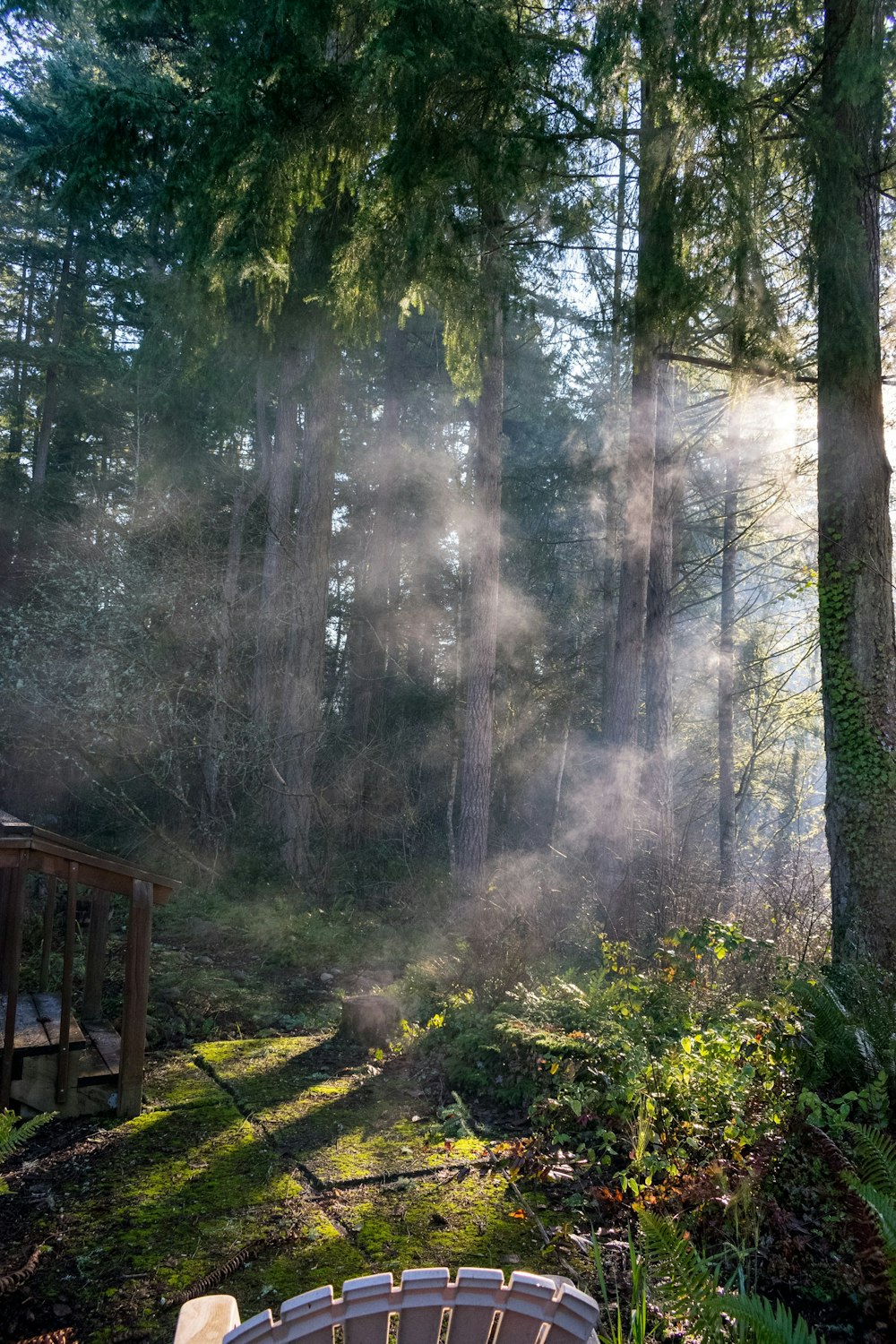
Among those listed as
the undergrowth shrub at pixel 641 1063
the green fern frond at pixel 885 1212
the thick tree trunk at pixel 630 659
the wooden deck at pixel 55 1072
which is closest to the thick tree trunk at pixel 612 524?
the thick tree trunk at pixel 630 659

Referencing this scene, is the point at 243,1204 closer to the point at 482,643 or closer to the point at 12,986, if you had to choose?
the point at 12,986

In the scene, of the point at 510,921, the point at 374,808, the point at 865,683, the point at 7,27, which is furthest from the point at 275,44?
the point at 7,27

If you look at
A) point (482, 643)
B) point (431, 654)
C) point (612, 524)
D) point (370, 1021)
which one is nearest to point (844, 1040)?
point (370, 1021)

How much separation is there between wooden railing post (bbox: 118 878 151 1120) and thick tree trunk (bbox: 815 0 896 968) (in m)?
4.59

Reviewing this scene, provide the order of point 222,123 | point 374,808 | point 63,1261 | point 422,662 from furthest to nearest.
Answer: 1. point 422,662
2. point 374,808
3. point 222,123
4. point 63,1261

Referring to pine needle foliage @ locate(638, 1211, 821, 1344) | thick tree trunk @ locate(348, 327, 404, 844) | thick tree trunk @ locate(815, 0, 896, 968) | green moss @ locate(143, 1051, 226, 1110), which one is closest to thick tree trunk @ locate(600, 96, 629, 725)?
thick tree trunk @ locate(348, 327, 404, 844)

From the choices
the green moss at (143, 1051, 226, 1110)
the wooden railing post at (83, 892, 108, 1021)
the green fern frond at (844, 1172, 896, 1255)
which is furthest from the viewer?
the wooden railing post at (83, 892, 108, 1021)

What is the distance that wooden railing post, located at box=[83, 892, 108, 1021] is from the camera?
5.19 m

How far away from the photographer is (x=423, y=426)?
20.7 meters

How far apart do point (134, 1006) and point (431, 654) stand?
1543 centimetres

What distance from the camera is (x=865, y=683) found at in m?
6.41

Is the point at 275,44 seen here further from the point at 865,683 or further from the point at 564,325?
the point at 564,325

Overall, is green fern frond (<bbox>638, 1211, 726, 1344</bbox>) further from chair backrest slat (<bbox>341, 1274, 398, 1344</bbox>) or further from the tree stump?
the tree stump

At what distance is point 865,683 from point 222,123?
234 inches
